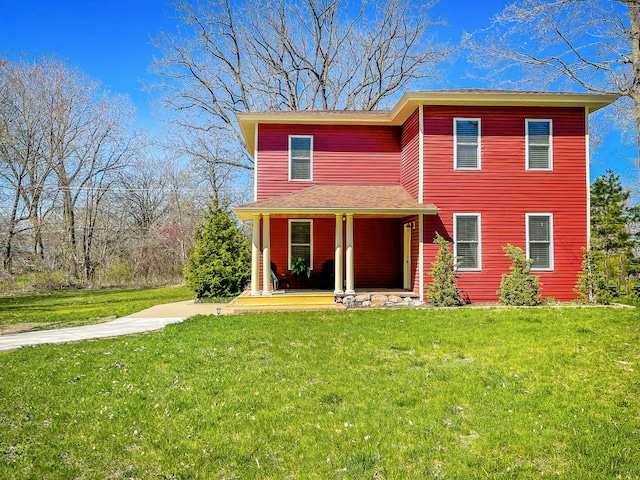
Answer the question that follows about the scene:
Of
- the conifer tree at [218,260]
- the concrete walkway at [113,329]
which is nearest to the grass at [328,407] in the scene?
the concrete walkway at [113,329]

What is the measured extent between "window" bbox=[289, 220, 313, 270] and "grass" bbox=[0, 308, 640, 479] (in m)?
6.46

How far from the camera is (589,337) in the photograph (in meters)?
7.17

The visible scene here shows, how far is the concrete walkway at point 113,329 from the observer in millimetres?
8069

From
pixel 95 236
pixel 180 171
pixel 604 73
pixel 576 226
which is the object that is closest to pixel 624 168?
pixel 604 73

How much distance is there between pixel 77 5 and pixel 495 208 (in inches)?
604

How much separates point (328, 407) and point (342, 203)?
788cm

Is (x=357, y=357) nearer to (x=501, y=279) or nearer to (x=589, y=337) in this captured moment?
(x=589, y=337)

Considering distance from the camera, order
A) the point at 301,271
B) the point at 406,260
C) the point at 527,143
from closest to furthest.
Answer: the point at 527,143 → the point at 406,260 → the point at 301,271

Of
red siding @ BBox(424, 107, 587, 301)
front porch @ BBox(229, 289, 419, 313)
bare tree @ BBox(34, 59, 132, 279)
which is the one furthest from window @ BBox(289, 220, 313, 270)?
bare tree @ BBox(34, 59, 132, 279)

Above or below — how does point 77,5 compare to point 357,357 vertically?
above

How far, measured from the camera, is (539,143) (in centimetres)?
1243

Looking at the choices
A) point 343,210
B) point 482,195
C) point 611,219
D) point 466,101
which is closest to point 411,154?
point 466,101

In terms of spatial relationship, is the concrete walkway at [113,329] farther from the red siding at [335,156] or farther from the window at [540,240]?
the window at [540,240]

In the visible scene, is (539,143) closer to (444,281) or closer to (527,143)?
(527,143)
